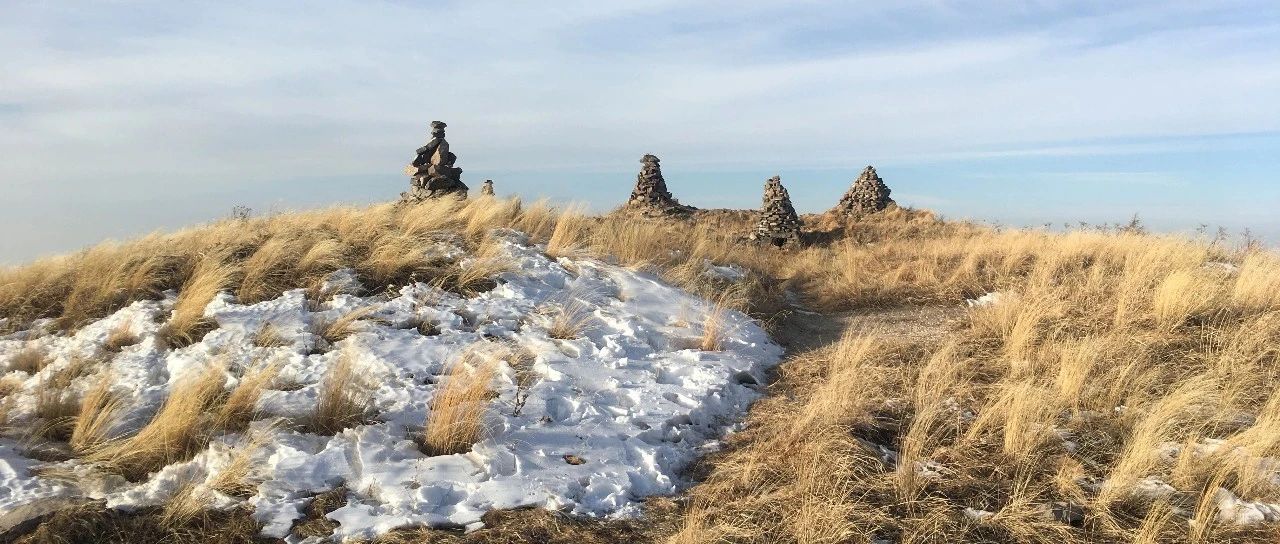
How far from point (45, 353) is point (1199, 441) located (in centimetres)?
872

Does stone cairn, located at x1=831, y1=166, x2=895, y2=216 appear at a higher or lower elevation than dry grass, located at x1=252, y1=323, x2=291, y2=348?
higher

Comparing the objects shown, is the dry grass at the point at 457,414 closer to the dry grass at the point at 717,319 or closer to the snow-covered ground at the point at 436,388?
the snow-covered ground at the point at 436,388

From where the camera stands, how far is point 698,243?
11266 millimetres

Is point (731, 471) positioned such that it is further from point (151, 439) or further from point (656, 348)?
point (151, 439)

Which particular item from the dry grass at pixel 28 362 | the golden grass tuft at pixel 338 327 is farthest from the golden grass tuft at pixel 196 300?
the golden grass tuft at pixel 338 327

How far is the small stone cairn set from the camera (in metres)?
20.0

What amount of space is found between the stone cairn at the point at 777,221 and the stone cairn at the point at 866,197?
11.2ft

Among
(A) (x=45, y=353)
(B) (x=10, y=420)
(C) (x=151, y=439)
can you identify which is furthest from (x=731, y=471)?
(A) (x=45, y=353)

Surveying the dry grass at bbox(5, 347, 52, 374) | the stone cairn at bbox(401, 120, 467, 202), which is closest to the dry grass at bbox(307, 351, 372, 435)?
the dry grass at bbox(5, 347, 52, 374)

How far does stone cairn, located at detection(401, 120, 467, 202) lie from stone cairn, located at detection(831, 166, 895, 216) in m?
11.1

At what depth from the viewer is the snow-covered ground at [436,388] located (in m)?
4.23

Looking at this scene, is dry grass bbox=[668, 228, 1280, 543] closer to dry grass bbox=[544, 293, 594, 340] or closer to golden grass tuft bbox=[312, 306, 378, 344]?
dry grass bbox=[544, 293, 594, 340]

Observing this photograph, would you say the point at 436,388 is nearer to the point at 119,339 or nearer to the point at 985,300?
the point at 119,339

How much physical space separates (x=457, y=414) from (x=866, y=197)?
17.4m
